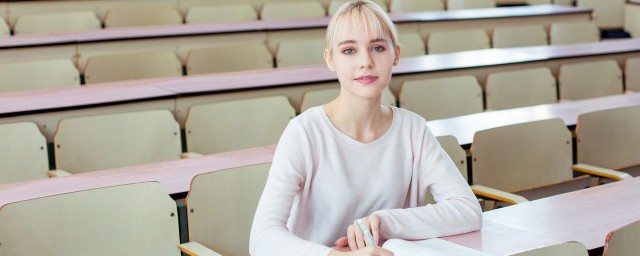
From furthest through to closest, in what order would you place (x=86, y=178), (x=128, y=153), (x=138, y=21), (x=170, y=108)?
(x=138, y=21)
(x=170, y=108)
(x=128, y=153)
(x=86, y=178)

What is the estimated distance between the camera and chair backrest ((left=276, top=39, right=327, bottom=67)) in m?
5.44

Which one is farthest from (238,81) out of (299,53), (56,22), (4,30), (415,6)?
(415,6)

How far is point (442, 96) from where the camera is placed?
452 cm

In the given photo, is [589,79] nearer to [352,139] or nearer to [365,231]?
[352,139]

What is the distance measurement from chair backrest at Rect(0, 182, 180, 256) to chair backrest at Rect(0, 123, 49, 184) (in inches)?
39.7

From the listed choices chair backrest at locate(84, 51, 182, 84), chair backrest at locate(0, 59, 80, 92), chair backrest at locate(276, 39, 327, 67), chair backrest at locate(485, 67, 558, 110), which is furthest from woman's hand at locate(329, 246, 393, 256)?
chair backrest at locate(276, 39, 327, 67)

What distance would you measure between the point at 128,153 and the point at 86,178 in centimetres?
76

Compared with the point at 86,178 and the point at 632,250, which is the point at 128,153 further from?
the point at 632,250

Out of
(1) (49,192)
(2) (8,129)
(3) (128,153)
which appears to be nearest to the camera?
(1) (49,192)

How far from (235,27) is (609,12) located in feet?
12.3

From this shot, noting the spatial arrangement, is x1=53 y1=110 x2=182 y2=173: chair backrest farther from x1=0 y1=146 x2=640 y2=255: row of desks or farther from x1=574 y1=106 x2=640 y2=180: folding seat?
x1=574 y1=106 x2=640 y2=180: folding seat

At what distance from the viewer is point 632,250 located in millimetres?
1993

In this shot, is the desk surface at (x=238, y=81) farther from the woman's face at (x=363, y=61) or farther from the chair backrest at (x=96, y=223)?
the woman's face at (x=363, y=61)

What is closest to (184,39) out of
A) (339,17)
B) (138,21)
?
(138,21)
